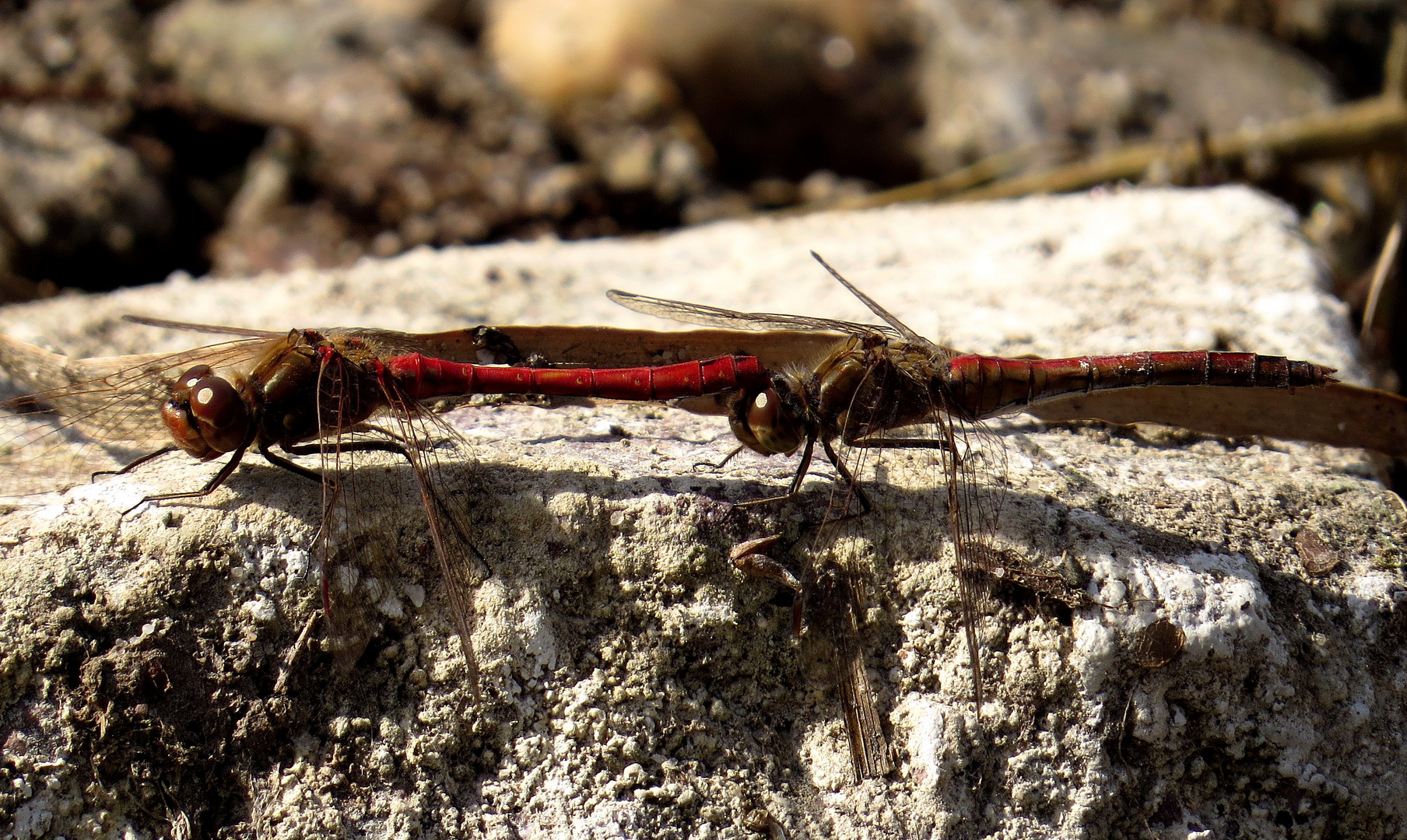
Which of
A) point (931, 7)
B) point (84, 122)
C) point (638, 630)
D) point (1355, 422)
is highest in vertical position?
point (931, 7)

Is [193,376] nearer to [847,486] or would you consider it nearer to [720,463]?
[720,463]

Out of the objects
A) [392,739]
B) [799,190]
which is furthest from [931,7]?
[392,739]

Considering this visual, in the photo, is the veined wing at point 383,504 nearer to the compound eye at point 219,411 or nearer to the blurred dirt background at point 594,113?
the compound eye at point 219,411

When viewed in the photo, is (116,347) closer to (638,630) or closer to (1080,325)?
(638,630)

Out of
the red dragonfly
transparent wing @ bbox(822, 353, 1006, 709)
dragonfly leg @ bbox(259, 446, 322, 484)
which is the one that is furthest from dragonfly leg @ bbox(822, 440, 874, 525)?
dragonfly leg @ bbox(259, 446, 322, 484)

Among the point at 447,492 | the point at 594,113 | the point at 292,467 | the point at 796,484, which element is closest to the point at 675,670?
the point at 796,484
